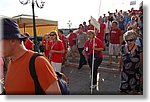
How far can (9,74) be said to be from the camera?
1.02 metres

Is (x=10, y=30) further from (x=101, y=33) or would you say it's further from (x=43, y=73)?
(x=101, y=33)

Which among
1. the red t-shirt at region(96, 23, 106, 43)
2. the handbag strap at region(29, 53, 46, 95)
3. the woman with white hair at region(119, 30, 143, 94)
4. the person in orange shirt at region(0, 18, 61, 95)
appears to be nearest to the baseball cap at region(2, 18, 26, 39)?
the person in orange shirt at region(0, 18, 61, 95)

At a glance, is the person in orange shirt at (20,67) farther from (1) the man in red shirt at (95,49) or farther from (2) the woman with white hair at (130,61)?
(1) the man in red shirt at (95,49)

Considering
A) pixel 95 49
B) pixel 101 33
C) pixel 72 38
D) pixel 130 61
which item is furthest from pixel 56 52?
pixel 72 38

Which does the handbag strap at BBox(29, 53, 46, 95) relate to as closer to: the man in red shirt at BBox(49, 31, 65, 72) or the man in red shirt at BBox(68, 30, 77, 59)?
the man in red shirt at BBox(49, 31, 65, 72)

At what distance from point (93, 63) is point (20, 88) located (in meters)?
1.91

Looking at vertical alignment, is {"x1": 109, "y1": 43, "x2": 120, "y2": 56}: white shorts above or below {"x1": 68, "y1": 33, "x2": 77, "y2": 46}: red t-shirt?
below

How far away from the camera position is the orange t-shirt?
94cm

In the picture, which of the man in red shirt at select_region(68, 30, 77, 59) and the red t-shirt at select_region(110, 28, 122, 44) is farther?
the man in red shirt at select_region(68, 30, 77, 59)

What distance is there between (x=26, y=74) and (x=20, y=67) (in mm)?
45

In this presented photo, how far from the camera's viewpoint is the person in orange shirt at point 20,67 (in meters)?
0.94

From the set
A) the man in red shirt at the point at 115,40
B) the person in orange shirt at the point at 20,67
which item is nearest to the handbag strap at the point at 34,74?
the person in orange shirt at the point at 20,67

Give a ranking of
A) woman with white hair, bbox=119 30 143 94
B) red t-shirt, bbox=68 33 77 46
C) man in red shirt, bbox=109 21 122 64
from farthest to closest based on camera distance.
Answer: red t-shirt, bbox=68 33 77 46, man in red shirt, bbox=109 21 122 64, woman with white hair, bbox=119 30 143 94

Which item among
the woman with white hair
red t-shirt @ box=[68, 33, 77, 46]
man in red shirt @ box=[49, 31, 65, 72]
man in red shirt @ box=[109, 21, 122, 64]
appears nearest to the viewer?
the woman with white hair
